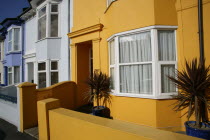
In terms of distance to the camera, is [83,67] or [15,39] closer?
[83,67]

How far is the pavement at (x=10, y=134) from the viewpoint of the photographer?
4.53 m

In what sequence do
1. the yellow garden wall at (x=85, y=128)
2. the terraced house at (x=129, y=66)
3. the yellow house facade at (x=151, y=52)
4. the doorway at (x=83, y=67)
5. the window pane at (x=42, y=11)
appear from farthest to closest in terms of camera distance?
the window pane at (x=42, y=11), the doorway at (x=83, y=67), the yellow house facade at (x=151, y=52), the terraced house at (x=129, y=66), the yellow garden wall at (x=85, y=128)

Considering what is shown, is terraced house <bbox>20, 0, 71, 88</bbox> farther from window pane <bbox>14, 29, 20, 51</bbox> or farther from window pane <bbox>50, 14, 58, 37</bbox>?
window pane <bbox>14, 29, 20, 51</bbox>

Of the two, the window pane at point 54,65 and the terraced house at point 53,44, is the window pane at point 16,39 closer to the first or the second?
the terraced house at point 53,44

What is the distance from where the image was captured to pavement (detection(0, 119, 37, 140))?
4.53 meters

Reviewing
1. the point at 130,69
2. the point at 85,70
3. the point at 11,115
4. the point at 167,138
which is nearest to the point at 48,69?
the point at 85,70

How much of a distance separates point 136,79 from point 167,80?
96cm

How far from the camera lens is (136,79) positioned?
470cm

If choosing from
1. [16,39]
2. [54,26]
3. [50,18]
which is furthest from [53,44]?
[16,39]

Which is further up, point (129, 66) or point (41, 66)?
point (41, 66)

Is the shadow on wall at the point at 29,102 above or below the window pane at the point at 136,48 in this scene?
below

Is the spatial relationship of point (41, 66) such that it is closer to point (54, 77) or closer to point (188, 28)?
point (54, 77)

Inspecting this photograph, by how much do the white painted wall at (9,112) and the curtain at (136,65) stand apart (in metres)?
4.40

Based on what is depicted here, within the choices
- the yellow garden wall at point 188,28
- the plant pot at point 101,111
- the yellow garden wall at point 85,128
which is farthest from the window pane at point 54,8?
the yellow garden wall at point 188,28
